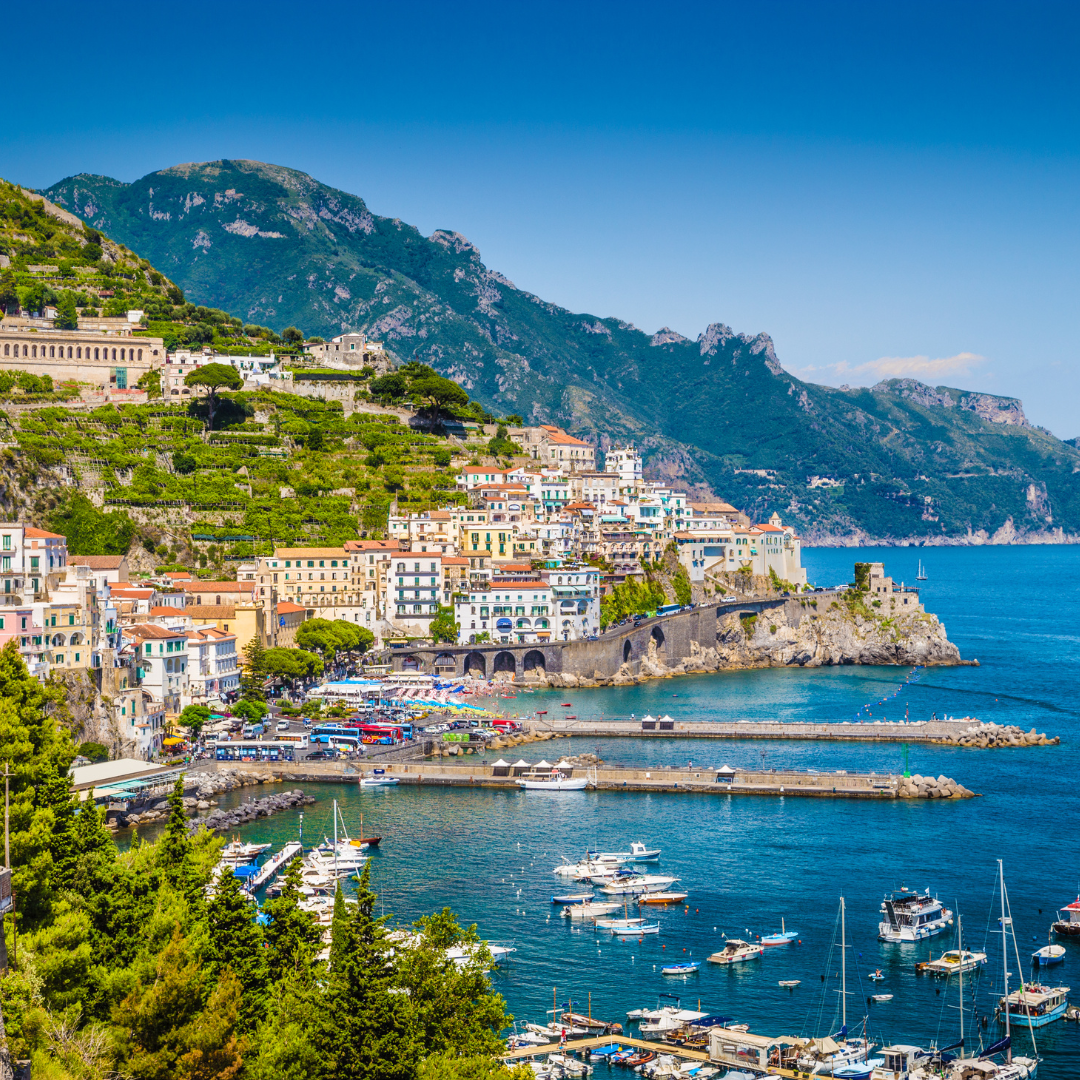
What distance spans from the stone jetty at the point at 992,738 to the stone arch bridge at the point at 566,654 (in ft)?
79.9

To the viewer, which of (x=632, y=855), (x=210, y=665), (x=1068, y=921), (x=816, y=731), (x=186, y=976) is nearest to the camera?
(x=186, y=976)

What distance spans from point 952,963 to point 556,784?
71.6 ft

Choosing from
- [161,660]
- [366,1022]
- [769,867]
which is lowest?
[769,867]

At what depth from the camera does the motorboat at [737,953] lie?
32219 millimetres

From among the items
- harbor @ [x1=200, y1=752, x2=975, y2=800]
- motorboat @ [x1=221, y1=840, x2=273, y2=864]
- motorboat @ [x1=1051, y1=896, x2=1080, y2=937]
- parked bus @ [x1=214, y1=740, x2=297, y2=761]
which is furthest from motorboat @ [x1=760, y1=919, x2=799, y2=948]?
parked bus @ [x1=214, y1=740, x2=297, y2=761]

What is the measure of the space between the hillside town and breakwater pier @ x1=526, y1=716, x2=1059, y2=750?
16.8 metres

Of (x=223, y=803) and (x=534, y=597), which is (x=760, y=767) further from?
(x=534, y=597)

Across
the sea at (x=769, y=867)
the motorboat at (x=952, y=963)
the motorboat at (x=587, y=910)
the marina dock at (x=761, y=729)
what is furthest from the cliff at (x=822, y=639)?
the motorboat at (x=952, y=963)

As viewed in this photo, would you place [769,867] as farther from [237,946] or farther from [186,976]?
[186,976]

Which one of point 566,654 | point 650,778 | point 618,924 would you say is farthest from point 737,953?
point 566,654

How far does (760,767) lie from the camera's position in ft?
179

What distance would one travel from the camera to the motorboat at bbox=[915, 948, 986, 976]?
31.5 m

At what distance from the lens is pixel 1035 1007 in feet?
94.0

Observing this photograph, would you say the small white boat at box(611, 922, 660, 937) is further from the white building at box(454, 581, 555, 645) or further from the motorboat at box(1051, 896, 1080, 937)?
the white building at box(454, 581, 555, 645)
